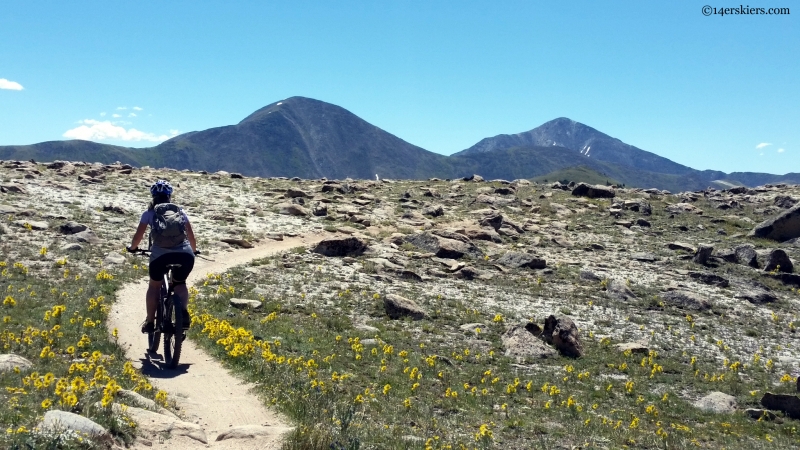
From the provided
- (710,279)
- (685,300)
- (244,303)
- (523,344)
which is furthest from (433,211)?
(244,303)

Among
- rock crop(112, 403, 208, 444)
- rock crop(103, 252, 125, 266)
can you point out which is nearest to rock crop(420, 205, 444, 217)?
rock crop(103, 252, 125, 266)

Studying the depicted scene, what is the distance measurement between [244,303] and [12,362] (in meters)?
11.3

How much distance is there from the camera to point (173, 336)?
13.3 metres

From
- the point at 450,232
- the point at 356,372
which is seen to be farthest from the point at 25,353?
the point at 450,232

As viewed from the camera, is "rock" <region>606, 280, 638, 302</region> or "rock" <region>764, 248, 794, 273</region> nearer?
"rock" <region>606, 280, 638, 302</region>

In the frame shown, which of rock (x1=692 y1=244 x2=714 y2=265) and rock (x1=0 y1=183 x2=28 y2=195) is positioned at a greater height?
rock (x1=0 y1=183 x2=28 y2=195)

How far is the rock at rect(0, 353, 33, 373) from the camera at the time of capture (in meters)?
10.6

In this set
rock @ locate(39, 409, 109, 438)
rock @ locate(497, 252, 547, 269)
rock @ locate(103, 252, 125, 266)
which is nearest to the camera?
rock @ locate(39, 409, 109, 438)

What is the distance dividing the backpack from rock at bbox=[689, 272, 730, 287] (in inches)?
1317

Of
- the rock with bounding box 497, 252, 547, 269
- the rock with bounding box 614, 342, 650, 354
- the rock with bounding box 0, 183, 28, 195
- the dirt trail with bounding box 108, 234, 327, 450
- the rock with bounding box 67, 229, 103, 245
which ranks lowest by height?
the rock with bounding box 614, 342, 650, 354

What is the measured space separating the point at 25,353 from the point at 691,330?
26.6 meters

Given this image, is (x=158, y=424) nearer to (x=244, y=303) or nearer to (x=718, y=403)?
(x=244, y=303)

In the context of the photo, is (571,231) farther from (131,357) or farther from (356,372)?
(131,357)

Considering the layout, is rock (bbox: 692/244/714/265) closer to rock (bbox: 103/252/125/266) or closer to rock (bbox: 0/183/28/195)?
rock (bbox: 103/252/125/266)
